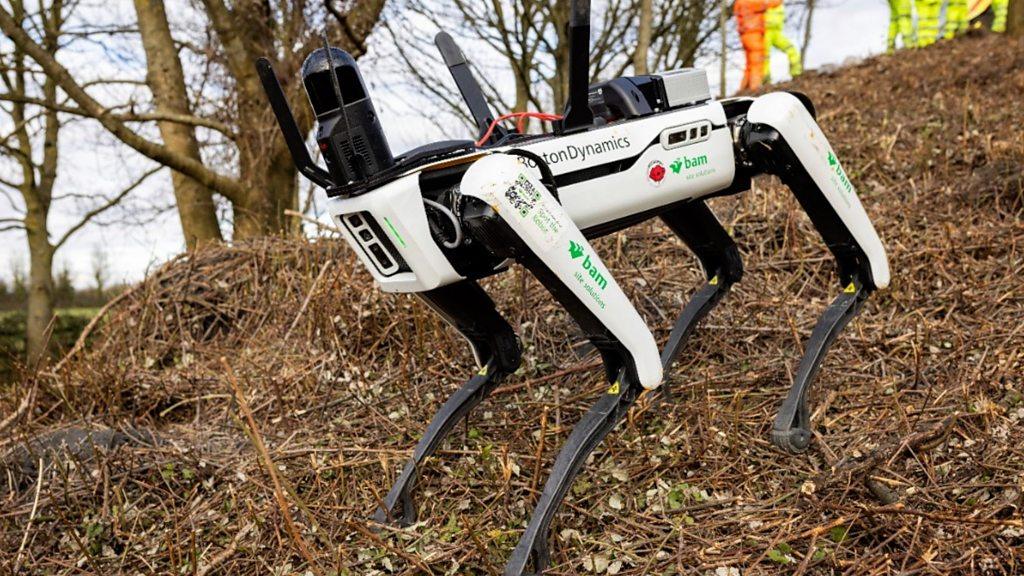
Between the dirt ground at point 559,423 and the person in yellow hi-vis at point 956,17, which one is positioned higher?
the person in yellow hi-vis at point 956,17

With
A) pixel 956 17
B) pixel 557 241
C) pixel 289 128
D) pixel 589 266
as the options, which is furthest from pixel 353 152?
pixel 956 17

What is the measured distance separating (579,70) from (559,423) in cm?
148

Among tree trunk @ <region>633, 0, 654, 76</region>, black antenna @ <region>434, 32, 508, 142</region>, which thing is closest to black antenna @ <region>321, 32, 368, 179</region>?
black antenna @ <region>434, 32, 508, 142</region>

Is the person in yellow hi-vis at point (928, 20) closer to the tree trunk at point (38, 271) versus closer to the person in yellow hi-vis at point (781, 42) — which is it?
the person in yellow hi-vis at point (781, 42)

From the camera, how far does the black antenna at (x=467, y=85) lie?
2.61m

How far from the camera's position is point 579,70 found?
2270 millimetres

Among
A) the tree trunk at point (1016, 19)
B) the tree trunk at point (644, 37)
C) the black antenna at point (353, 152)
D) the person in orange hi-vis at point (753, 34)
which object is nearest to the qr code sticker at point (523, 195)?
the black antenna at point (353, 152)

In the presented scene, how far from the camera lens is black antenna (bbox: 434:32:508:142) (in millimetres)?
2611

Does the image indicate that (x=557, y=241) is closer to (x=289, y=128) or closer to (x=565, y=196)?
(x=565, y=196)

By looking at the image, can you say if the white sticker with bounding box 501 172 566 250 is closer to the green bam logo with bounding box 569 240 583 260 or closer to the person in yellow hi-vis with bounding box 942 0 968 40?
the green bam logo with bounding box 569 240 583 260

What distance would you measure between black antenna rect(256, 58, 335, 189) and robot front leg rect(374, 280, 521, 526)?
0.64 metres

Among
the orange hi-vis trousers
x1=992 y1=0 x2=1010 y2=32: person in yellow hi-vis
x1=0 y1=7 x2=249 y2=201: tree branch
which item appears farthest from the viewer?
the orange hi-vis trousers

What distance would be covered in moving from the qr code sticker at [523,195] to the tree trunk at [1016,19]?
34.3 feet

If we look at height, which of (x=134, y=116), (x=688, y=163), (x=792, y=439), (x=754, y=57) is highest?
(x=134, y=116)
